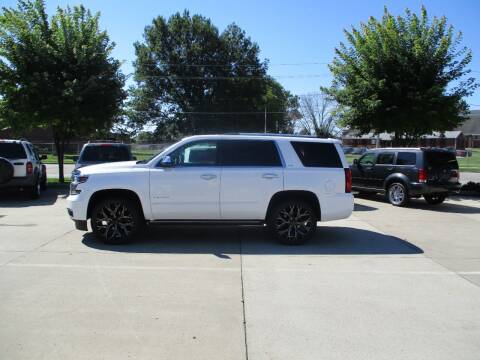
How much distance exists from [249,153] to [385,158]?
730cm

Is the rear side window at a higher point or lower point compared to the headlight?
higher

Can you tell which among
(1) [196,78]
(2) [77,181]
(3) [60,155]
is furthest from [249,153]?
(1) [196,78]

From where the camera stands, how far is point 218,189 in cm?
773

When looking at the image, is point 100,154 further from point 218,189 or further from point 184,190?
point 218,189

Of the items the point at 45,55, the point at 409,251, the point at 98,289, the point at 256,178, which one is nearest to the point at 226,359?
the point at 98,289

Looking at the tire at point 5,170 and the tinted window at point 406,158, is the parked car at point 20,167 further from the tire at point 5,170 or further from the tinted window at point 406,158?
the tinted window at point 406,158

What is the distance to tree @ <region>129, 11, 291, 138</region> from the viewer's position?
61188 mm

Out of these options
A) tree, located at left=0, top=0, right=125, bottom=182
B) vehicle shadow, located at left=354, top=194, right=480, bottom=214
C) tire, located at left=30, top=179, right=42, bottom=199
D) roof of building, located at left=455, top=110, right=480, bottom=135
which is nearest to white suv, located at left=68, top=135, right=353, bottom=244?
vehicle shadow, located at left=354, top=194, right=480, bottom=214

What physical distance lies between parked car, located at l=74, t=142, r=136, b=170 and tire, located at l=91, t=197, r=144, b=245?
17.4ft

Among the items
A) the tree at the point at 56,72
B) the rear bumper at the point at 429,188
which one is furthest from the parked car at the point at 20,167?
the rear bumper at the point at 429,188

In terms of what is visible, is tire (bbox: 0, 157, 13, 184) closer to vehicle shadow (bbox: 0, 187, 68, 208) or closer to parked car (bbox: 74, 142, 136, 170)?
vehicle shadow (bbox: 0, 187, 68, 208)

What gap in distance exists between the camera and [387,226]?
1003 cm

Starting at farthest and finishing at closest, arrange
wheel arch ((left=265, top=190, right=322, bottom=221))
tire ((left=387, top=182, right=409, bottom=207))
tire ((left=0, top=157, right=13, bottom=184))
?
tire ((left=387, top=182, right=409, bottom=207))
tire ((left=0, top=157, right=13, bottom=184))
wheel arch ((left=265, top=190, right=322, bottom=221))

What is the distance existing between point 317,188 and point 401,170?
6180 millimetres
